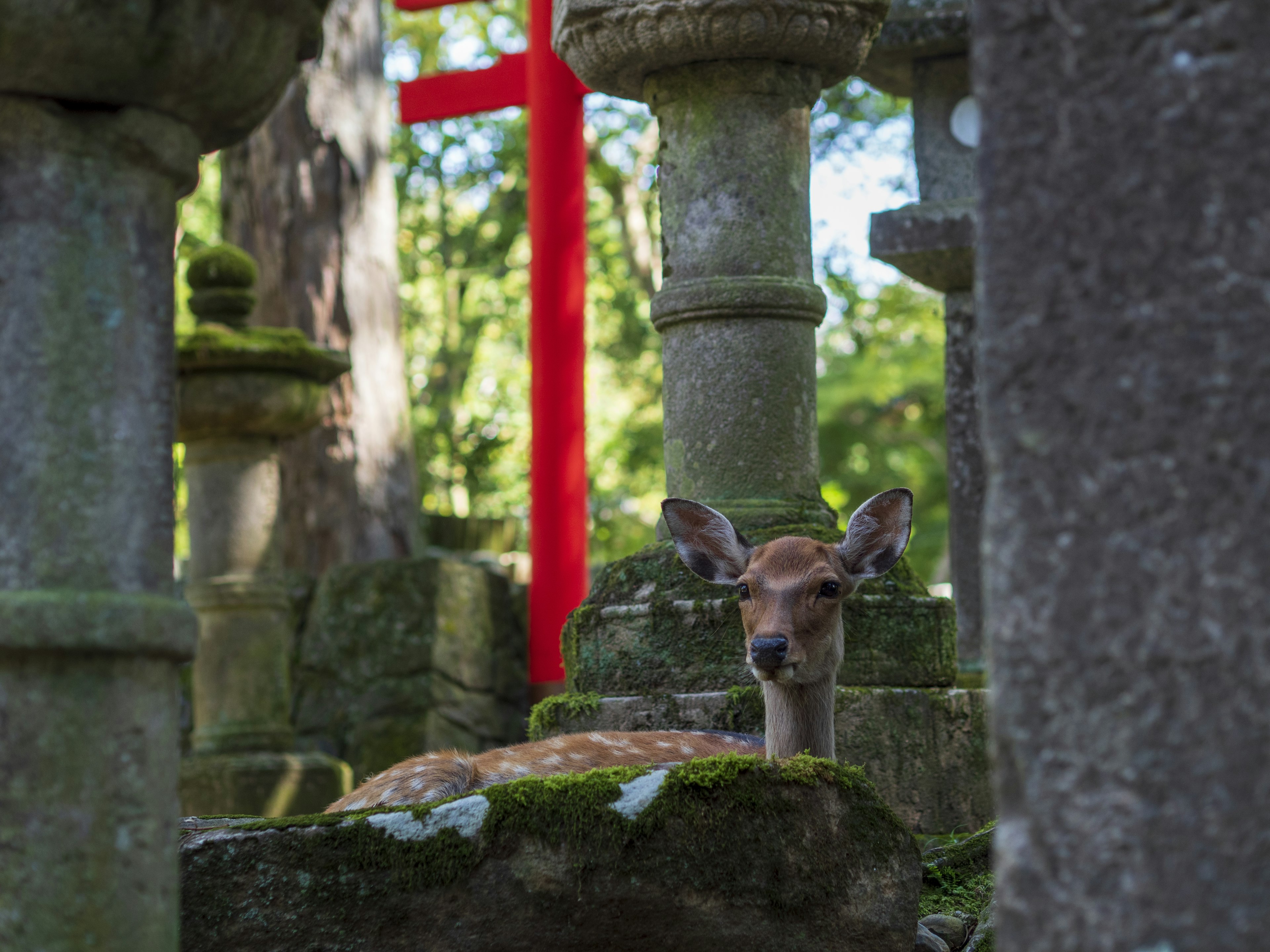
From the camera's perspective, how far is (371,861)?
9.82 feet

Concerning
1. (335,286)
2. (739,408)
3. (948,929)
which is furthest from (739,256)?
(335,286)

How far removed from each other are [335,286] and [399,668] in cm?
340

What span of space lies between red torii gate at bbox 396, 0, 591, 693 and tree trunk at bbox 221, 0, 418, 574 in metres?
1.91

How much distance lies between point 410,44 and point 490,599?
11.2 meters

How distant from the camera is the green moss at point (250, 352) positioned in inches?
325

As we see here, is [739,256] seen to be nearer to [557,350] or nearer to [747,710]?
[747,710]

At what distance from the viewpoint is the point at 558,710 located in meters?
5.05

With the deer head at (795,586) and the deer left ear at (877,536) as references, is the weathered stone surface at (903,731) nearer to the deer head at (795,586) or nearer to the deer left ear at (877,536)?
the deer head at (795,586)

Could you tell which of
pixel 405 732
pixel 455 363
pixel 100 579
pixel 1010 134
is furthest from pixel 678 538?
pixel 455 363

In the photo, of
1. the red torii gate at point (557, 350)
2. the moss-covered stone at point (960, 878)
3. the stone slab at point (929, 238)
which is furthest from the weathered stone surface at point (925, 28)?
the moss-covered stone at point (960, 878)

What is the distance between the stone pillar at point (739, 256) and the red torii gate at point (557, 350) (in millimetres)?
4440

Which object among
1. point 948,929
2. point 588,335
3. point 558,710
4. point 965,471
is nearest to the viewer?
point 948,929

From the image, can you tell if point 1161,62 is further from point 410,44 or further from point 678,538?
point 410,44

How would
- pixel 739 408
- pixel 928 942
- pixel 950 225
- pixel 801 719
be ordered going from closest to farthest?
pixel 928 942
pixel 801 719
pixel 739 408
pixel 950 225
